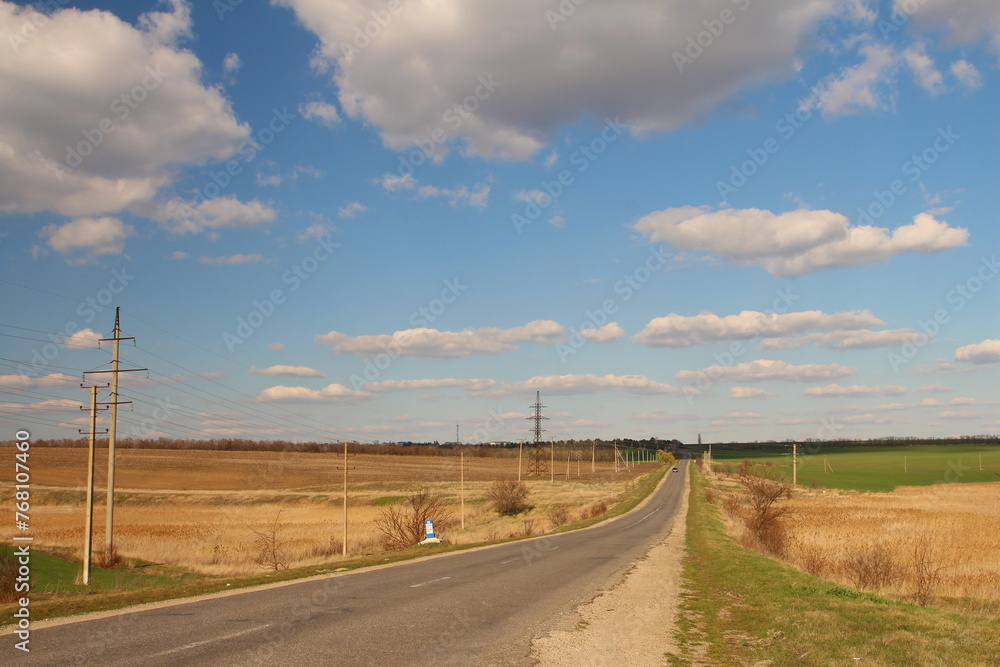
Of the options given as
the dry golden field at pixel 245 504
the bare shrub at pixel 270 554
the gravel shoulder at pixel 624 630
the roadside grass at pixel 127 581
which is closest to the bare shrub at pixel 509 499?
the dry golden field at pixel 245 504

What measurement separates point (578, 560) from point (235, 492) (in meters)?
82.9

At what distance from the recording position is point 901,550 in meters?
28.4

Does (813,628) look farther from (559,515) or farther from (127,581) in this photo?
(559,515)

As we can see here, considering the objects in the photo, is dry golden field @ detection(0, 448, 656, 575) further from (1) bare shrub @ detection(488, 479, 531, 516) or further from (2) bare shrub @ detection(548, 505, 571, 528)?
(1) bare shrub @ detection(488, 479, 531, 516)

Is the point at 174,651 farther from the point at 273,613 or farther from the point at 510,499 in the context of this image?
the point at 510,499

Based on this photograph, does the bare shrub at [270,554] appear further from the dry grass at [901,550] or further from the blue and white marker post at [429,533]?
the dry grass at [901,550]

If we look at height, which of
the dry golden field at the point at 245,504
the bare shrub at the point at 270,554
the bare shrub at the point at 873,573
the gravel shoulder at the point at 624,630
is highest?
the gravel shoulder at the point at 624,630

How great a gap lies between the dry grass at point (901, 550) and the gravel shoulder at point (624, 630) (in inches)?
255

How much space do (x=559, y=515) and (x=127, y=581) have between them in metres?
35.5

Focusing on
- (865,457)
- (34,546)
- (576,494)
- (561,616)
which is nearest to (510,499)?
(576,494)

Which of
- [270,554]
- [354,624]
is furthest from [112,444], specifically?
[354,624]

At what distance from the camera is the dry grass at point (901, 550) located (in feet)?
64.1

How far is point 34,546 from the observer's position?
3522 centimetres

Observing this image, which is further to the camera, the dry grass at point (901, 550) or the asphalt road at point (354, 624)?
the dry grass at point (901, 550)
